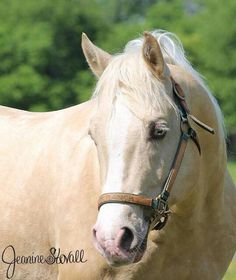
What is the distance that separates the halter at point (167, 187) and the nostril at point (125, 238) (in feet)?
0.49

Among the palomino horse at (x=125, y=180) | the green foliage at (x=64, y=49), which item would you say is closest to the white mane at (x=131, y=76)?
the palomino horse at (x=125, y=180)

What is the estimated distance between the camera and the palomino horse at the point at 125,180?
426 centimetres

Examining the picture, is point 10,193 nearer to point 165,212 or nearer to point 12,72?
point 165,212

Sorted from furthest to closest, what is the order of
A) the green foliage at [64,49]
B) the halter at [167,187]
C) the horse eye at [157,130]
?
the green foliage at [64,49], the horse eye at [157,130], the halter at [167,187]

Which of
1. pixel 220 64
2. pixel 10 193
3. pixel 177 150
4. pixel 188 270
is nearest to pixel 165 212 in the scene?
pixel 177 150

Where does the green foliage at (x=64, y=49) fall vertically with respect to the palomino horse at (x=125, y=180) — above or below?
below

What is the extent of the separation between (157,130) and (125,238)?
61 centimetres

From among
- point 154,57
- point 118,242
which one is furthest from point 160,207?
point 154,57

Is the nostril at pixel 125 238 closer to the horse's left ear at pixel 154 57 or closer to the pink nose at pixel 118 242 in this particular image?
the pink nose at pixel 118 242

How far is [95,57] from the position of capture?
4859 mm

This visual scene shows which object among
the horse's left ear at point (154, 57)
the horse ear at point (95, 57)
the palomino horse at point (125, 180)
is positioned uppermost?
the horse's left ear at point (154, 57)

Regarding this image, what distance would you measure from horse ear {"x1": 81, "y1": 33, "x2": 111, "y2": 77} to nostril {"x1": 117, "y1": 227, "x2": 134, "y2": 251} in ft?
3.57

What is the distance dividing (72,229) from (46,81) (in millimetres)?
41908

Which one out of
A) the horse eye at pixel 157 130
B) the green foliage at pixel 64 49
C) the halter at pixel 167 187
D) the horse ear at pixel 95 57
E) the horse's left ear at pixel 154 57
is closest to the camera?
the halter at pixel 167 187
